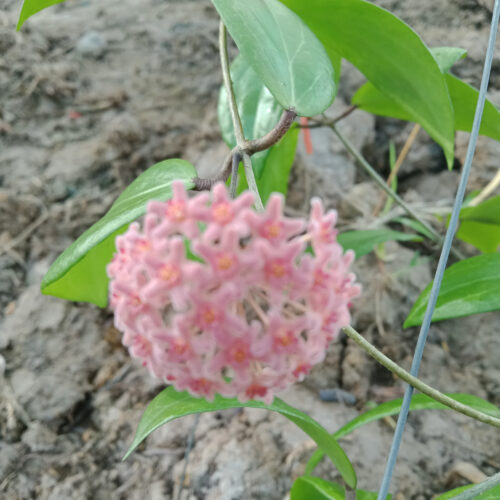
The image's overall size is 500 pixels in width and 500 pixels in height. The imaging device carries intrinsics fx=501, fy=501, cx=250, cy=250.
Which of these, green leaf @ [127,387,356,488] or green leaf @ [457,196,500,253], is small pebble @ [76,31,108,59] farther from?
green leaf @ [127,387,356,488]

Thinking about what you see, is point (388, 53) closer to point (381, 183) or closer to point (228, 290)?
point (381, 183)

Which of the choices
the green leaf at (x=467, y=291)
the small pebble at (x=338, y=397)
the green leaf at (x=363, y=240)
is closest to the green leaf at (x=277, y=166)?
the green leaf at (x=363, y=240)

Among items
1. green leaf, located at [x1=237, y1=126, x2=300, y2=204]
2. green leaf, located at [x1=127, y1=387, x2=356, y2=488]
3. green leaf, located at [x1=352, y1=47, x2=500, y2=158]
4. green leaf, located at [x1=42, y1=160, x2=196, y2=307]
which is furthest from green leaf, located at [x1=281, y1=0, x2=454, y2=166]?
green leaf, located at [x1=127, y1=387, x2=356, y2=488]

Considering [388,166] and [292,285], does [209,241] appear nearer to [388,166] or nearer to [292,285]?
[292,285]

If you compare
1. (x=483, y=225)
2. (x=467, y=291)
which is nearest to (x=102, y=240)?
(x=467, y=291)

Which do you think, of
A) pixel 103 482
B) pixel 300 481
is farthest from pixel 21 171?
pixel 300 481

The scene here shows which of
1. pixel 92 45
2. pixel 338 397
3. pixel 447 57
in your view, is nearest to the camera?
pixel 447 57
